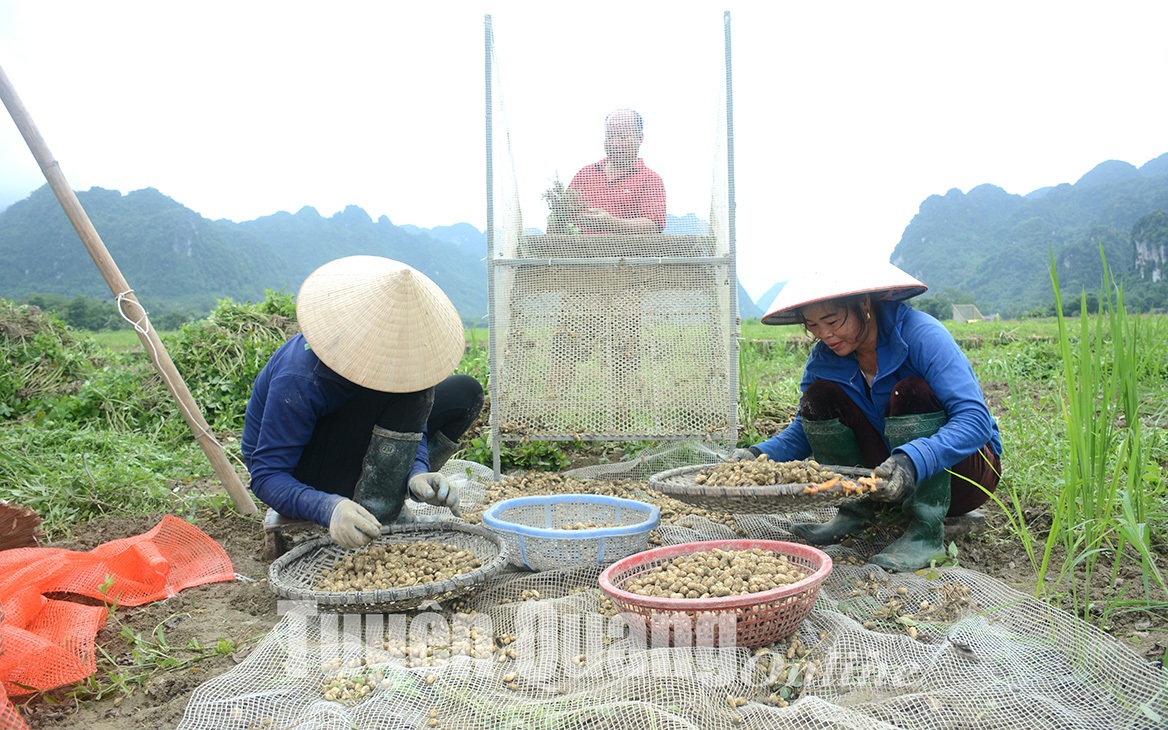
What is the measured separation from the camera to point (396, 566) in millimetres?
2373

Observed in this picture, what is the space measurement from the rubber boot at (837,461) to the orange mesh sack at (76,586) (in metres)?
2.07

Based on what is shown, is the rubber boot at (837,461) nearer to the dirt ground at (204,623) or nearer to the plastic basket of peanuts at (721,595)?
the dirt ground at (204,623)

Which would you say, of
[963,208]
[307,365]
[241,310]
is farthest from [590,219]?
[963,208]

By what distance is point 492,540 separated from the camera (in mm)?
2594

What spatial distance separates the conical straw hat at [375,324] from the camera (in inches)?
91.8

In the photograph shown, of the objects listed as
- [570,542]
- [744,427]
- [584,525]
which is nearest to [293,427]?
[570,542]

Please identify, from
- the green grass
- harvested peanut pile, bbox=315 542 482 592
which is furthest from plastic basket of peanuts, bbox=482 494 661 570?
the green grass

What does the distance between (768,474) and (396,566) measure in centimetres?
116

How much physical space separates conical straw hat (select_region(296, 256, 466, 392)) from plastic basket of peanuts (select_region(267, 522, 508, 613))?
1.73 feet

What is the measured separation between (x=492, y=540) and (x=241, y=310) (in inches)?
178

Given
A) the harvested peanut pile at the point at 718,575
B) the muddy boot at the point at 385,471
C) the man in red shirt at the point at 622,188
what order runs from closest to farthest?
the harvested peanut pile at the point at 718,575 < the muddy boot at the point at 385,471 < the man in red shirt at the point at 622,188

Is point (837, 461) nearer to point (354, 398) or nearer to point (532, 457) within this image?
point (354, 398)

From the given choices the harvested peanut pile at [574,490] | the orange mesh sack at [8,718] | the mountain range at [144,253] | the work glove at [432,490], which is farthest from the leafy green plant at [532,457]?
the mountain range at [144,253]

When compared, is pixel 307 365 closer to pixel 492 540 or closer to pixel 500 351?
pixel 492 540
